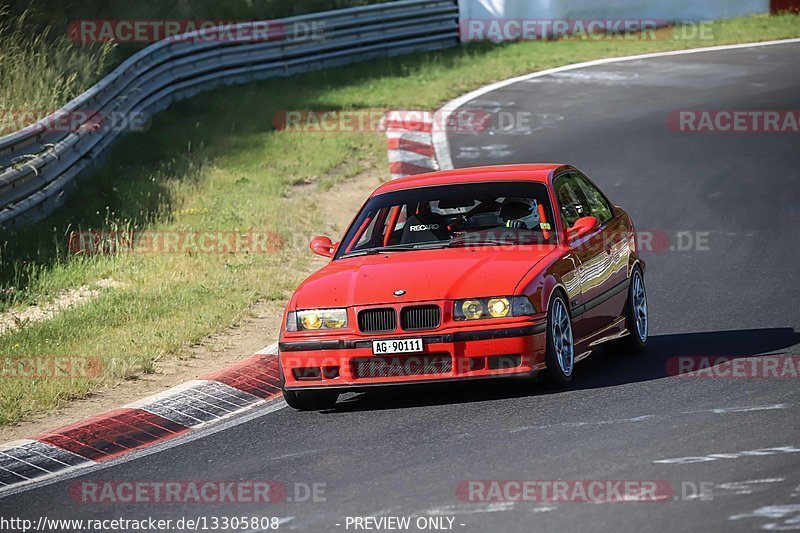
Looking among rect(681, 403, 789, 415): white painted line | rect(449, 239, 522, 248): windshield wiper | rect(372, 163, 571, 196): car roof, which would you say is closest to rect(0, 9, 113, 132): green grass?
rect(372, 163, 571, 196): car roof

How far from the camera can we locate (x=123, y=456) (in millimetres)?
7988

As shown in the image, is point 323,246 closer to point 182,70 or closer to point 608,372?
point 608,372

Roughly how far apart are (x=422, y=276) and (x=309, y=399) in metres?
1.06

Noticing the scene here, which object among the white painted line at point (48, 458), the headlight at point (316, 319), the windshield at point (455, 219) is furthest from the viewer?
the windshield at point (455, 219)

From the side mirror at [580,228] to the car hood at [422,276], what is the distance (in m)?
0.25

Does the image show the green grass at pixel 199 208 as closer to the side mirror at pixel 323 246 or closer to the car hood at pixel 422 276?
the side mirror at pixel 323 246

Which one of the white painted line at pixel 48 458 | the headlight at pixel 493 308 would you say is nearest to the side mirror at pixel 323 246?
the headlight at pixel 493 308

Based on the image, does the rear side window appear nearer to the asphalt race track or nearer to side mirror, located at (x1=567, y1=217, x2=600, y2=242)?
side mirror, located at (x1=567, y1=217, x2=600, y2=242)

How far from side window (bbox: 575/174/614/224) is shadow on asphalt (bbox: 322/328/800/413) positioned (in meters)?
1.01

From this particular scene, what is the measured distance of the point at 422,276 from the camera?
848cm

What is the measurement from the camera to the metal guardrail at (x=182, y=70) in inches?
562

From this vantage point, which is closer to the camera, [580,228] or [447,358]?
[447,358]

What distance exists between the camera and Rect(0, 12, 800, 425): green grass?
10797 millimetres

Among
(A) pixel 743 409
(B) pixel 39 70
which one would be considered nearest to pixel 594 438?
(A) pixel 743 409
